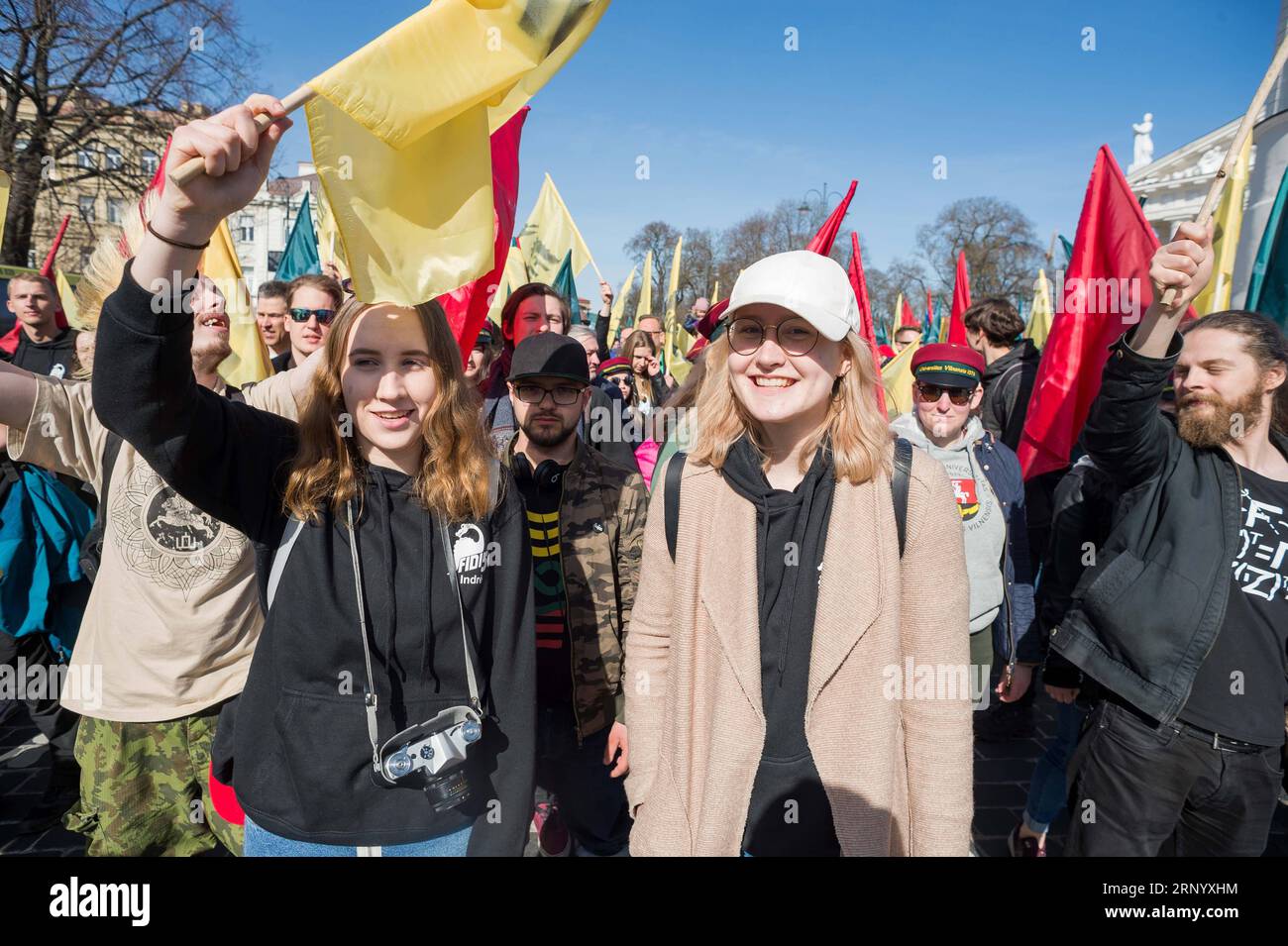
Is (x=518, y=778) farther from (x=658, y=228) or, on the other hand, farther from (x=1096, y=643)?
(x=658, y=228)

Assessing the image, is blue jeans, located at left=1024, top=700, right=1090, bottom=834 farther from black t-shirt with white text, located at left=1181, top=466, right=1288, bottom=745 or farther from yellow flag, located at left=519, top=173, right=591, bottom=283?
yellow flag, located at left=519, top=173, right=591, bottom=283

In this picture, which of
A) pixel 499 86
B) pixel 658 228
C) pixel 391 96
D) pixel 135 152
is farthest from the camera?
pixel 658 228

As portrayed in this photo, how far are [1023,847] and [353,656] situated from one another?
10.8ft

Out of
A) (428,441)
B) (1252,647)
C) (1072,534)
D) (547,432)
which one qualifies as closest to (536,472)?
(547,432)

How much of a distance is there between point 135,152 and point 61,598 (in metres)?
18.0

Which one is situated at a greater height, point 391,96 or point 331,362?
point 391,96

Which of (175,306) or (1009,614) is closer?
(175,306)

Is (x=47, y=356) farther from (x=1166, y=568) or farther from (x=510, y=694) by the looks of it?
(x=1166, y=568)

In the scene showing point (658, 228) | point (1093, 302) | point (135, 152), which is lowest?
point (1093, 302)

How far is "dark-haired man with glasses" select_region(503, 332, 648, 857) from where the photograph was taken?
2986 mm

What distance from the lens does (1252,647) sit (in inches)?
98.0

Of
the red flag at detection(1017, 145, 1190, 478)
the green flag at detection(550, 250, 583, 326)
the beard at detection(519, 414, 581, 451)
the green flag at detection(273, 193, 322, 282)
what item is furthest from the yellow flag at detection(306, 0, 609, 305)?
the green flag at detection(273, 193, 322, 282)

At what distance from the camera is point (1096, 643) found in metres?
2.63

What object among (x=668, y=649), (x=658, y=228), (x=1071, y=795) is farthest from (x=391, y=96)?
(x=658, y=228)
